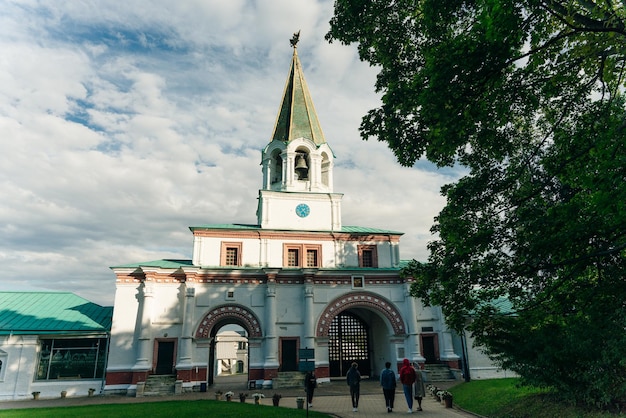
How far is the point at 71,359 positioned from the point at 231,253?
1069cm

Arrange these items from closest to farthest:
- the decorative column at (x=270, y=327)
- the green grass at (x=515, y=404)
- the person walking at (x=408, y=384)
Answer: the green grass at (x=515, y=404), the person walking at (x=408, y=384), the decorative column at (x=270, y=327)

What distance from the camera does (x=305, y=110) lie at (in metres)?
31.2

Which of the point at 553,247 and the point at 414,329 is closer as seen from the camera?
the point at 553,247

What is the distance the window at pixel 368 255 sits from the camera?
27.4 metres

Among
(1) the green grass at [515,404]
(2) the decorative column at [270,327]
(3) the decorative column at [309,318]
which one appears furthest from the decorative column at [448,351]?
(2) the decorative column at [270,327]

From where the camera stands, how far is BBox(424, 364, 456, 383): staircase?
80.4 feet

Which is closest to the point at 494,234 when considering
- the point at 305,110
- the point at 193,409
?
the point at 193,409

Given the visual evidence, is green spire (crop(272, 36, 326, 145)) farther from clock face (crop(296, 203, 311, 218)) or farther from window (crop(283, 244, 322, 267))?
window (crop(283, 244, 322, 267))

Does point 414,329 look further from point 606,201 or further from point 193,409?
point 606,201

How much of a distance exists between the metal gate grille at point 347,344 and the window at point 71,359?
46.5 ft

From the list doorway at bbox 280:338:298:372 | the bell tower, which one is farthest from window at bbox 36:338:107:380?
the bell tower

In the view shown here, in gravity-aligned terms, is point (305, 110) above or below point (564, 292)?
above

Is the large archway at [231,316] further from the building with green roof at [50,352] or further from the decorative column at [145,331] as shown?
the building with green roof at [50,352]

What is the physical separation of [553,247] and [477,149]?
3.54 meters
